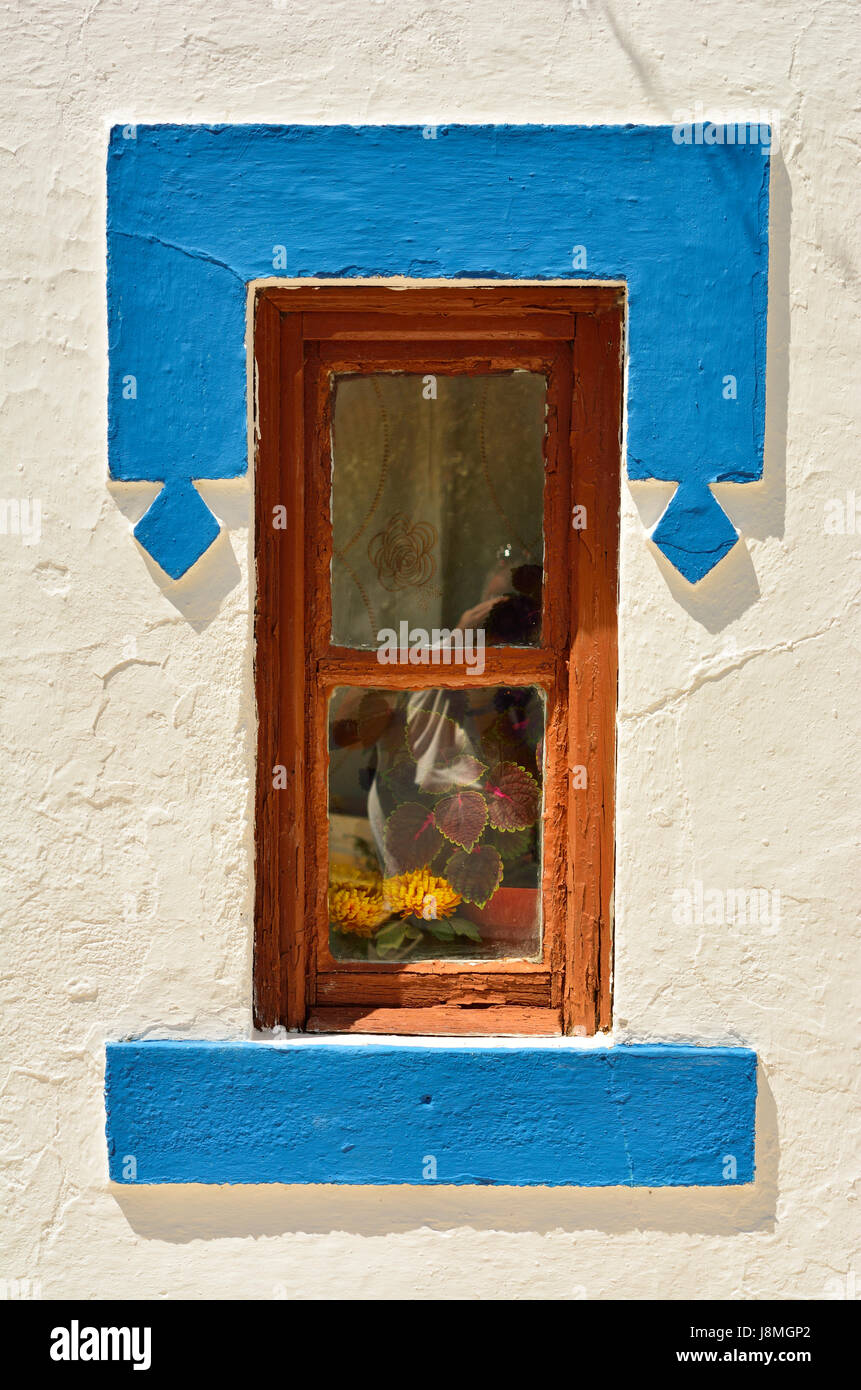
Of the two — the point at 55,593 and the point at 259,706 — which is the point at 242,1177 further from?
the point at 55,593

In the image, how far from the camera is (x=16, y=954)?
6.94 ft

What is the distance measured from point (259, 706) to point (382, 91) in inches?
46.6

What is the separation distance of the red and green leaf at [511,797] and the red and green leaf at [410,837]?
0.43 feet

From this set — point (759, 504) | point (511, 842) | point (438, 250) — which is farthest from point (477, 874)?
point (438, 250)

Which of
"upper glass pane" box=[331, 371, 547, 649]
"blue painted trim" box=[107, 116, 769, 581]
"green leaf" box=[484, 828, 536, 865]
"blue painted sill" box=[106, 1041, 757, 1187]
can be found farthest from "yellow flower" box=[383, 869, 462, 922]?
"blue painted trim" box=[107, 116, 769, 581]

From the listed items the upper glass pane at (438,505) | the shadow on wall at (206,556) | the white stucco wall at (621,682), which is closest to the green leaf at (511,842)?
the white stucco wall at (621,682)

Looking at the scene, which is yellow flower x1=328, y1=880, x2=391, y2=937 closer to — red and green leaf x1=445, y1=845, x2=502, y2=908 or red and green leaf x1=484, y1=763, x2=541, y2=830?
red and green leaf x1=445, y1=845, x2=502, y2=908

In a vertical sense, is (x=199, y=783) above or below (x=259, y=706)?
below

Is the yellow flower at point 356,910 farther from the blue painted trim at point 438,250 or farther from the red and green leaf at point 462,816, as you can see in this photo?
the blue painted trim at point 438,250

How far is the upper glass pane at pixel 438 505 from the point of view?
7.25ft

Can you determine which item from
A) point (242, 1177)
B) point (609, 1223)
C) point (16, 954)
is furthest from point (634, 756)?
point (16, 954)

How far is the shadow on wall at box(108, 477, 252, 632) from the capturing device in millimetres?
2062

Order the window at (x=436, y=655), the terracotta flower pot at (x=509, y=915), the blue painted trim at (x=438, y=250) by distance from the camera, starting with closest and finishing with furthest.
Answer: the blue painted trim at (x=438, y=250), the window at (x=436, y=655), the terracotta flower pot at (x=509, y=915)

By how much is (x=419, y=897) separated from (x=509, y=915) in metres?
0.19
